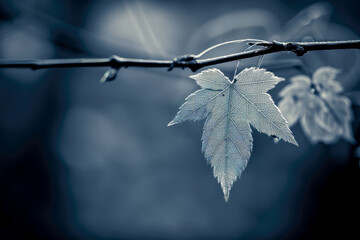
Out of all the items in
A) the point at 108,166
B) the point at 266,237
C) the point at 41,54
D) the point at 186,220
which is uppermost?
the point at 41,54

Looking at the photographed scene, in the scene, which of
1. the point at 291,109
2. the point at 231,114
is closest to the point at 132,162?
the point at 291,109

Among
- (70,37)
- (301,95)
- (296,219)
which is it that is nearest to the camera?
(301,95)

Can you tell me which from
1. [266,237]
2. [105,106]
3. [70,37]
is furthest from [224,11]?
[266,237]

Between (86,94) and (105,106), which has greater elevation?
(86,94)

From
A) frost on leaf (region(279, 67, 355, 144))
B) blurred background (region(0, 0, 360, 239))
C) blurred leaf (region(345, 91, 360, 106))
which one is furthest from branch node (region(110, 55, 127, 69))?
blurred background (region(0, 0, 360, 239))

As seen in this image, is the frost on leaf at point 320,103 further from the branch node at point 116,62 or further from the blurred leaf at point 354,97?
the branch node at point 116,62

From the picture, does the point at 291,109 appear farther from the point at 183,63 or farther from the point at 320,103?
the point at 183,63

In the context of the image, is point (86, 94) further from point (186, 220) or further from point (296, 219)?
point (296, 219)
